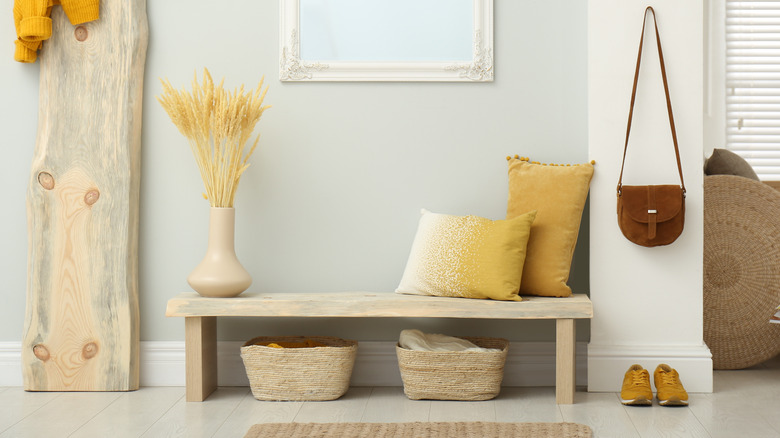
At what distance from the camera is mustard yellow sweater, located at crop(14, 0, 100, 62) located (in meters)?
2.69

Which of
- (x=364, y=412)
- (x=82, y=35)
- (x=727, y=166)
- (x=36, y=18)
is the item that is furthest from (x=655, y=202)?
(x=36, y=18)

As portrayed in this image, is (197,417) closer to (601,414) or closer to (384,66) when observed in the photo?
(601,414)

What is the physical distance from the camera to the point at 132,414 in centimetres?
246

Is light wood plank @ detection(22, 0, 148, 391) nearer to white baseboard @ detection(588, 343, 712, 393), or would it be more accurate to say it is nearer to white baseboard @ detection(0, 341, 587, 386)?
white baseboard @ detection(0, 341, 587, 386)

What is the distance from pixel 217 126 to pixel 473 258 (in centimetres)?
105

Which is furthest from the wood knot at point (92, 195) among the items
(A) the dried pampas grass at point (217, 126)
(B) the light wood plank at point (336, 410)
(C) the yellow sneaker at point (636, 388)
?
(C) the yellow sneaker at point (636, 388)

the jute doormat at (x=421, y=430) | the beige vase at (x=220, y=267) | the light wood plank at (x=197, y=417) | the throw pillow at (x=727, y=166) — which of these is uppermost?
the throw pillow at (x=727, y=166)

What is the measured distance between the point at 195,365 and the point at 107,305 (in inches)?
18.8

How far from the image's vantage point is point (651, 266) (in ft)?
8.93

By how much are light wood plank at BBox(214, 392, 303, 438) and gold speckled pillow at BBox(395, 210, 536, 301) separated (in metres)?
0.62

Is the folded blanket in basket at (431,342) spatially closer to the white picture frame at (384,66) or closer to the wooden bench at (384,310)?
the wooden bench at (384,310)

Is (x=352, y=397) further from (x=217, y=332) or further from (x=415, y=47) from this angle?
(x=415, y=47)

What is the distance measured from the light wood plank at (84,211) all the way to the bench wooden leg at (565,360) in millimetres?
1639

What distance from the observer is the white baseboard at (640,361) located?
270 cm
